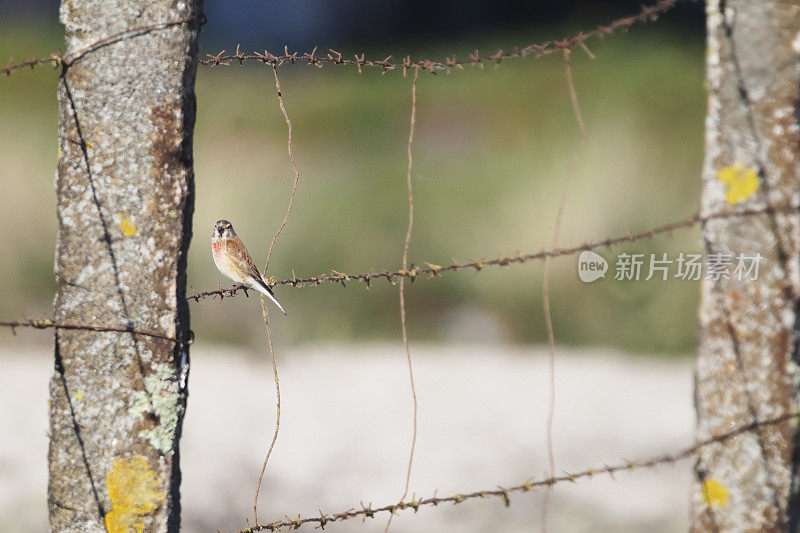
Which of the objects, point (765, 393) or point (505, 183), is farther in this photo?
point (505, 183)

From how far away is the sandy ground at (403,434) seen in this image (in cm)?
548

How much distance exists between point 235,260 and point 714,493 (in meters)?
1.96

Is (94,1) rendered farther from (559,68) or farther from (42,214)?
(559,68)

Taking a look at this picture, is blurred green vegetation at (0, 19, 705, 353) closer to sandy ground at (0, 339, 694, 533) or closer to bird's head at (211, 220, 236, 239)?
sandy ground at (0, 339, 694, 533)

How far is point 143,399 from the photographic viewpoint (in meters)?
2.26

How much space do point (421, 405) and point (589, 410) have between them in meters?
1.59

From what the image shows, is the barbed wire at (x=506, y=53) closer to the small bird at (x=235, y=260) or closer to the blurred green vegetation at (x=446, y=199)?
the small bird at (x=235, y=260)

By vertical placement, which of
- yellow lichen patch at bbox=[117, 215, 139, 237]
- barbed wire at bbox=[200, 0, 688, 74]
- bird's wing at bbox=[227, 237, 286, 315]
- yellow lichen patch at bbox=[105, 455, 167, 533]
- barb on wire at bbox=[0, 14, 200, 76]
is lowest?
yellow lichen patch at bbox=[105, 455, 167, 533]

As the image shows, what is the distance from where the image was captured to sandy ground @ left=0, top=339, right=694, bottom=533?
18.0 feet

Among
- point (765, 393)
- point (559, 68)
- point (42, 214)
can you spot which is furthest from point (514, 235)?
point (765, 393)

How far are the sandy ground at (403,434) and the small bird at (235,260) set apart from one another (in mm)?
2514

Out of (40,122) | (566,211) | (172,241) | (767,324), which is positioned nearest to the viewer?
(767,324)

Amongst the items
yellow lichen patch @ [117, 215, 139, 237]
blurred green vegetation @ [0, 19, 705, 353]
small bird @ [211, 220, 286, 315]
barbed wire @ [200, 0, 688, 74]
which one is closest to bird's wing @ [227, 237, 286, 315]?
small bird @ [211, 220, 286, 315]

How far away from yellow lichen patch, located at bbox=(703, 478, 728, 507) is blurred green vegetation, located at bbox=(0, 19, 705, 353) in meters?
6.30
